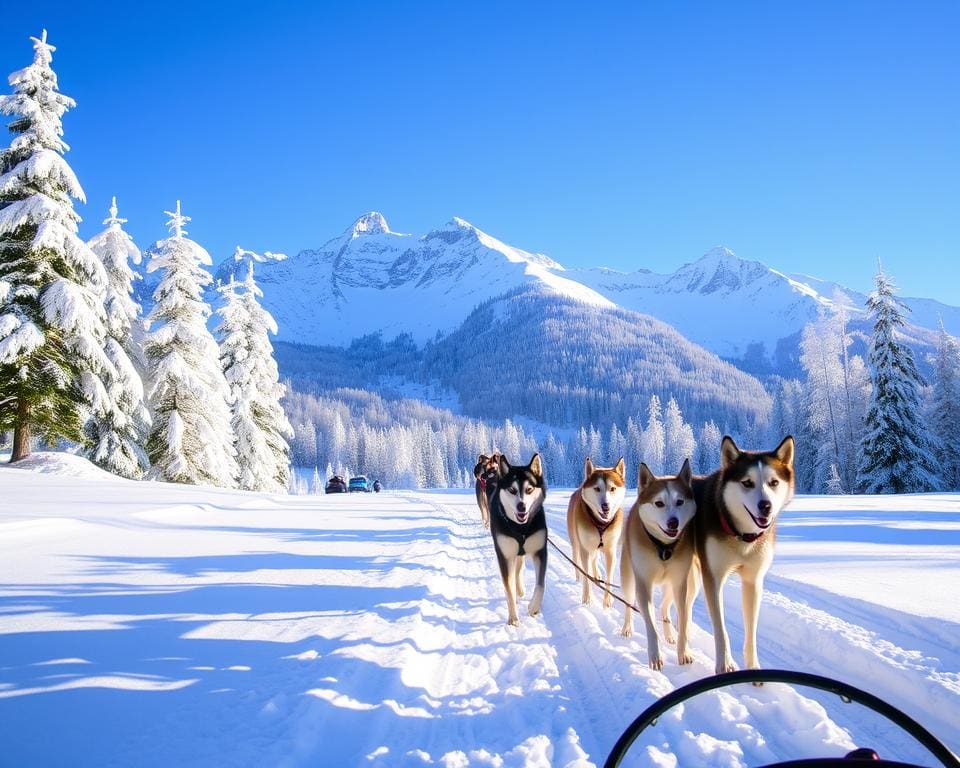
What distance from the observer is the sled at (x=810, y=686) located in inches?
55.6

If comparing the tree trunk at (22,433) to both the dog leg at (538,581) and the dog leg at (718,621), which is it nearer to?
the dog leg at (538,581)

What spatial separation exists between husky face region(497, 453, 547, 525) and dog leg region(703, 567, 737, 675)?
2391 mm

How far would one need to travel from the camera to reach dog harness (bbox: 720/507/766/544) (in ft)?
14.4

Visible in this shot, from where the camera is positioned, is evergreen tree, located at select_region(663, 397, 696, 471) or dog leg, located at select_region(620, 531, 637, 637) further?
evergreen tree, located at select_region(663, 397, 696, 471)

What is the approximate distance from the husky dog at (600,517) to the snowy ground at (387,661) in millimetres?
641

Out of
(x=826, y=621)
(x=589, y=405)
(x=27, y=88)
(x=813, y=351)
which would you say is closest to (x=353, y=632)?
(x=826, y=621)

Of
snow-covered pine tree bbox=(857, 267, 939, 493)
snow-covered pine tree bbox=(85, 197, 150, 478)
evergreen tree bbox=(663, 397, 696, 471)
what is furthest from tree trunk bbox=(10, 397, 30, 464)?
evergreen tree bbox=(663, 397, 696, 471)

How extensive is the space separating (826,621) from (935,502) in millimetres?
16435

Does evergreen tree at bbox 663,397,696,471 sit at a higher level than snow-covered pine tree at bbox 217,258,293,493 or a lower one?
lower

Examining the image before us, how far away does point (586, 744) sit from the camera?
3.60 m

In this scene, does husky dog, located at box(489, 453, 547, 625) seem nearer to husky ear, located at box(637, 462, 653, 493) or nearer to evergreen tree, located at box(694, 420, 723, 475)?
husky ear, located at box(637, 462, 653, 493)

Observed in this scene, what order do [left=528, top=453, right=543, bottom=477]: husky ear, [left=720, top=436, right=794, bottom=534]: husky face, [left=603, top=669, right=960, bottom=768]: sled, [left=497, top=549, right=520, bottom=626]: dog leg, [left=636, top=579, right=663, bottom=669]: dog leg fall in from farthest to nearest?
[left=528, top=453, right=543, bottom=477]: husky ear, [left=497, top=549, right=520, bottom=626]: dog leg, [left=636, top=579, right=663, bottom=669]: dog leg, [left=720, top=436, right=794, bottom=534]: husky face, [left=603, top=669, right=960, bottom=768]: sled

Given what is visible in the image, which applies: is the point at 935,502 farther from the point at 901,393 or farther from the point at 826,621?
the point at 826,621

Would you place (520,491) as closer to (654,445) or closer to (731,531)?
(731,531)
